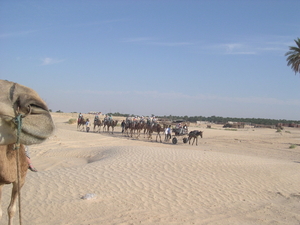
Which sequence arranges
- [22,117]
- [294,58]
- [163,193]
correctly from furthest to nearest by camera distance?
[294,58] → [163,193] → [22,117]

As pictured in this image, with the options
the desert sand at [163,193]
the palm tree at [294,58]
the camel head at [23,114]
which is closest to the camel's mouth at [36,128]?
the camel head at [23,114]

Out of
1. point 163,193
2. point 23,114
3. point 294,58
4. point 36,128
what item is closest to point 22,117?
point 23,114

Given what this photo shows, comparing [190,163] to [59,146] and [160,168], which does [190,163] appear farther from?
[59,146]

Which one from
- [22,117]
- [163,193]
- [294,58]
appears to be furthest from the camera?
[294,58]

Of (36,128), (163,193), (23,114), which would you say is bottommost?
(163,193)

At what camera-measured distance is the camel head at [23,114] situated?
6.27 feet

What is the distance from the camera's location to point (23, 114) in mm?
1957

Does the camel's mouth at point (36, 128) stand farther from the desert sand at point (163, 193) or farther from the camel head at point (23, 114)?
the desert sand at point (163, 193)

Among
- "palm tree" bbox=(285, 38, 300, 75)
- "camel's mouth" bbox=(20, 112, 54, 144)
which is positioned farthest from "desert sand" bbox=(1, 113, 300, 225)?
"palm tree" bbox=(285, 38, 300, 75)

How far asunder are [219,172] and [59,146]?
11.4m

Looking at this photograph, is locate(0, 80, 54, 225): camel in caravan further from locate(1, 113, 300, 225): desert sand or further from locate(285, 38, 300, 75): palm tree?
locate(285, 38, 300, 75): palm tree

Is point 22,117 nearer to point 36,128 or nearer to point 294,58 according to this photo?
point 36,128

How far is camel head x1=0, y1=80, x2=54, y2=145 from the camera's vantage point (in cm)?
191

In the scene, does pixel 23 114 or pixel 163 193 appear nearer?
pixel 23 114
